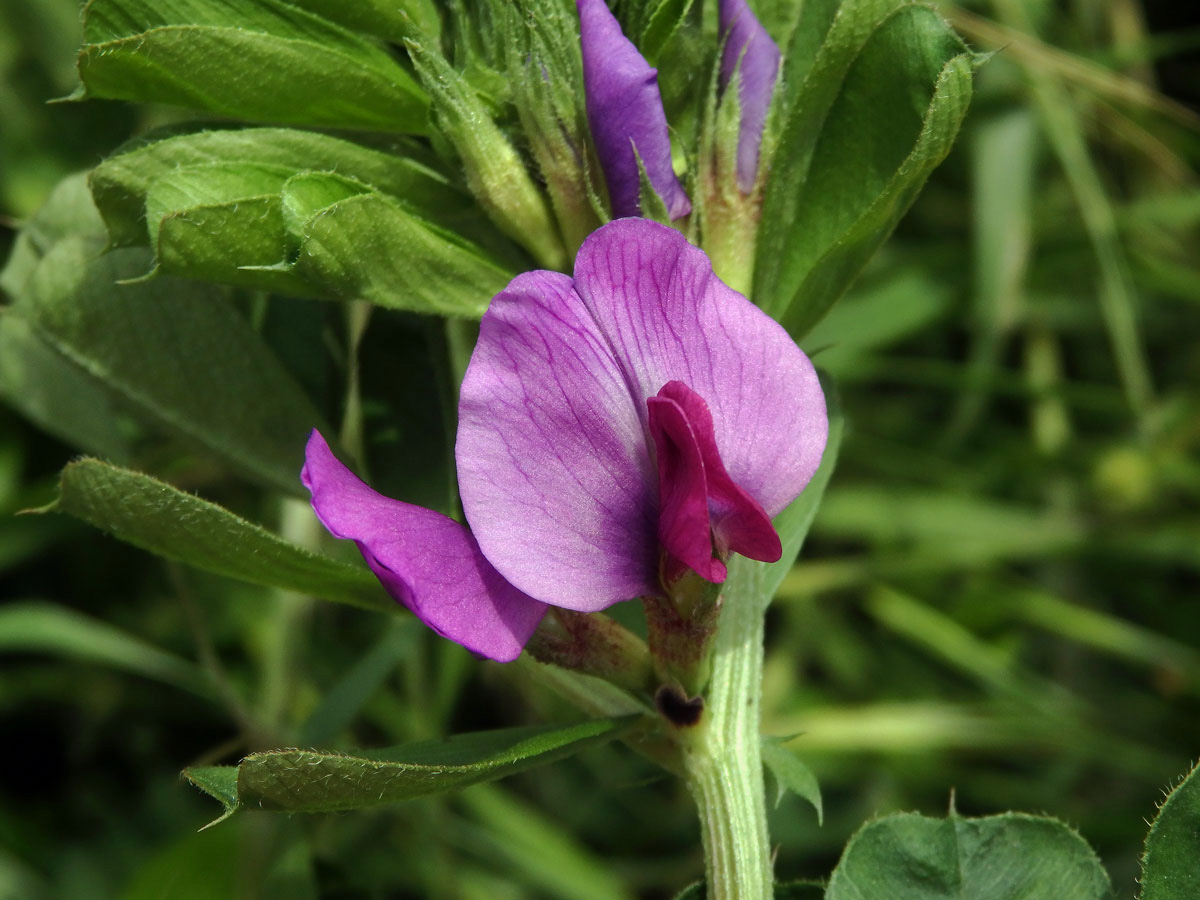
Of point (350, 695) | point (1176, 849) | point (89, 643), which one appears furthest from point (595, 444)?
point (89, 643)

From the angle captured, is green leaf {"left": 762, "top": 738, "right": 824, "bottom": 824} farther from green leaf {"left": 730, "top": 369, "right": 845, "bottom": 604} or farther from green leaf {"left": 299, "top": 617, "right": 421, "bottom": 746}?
green leaf {"left": 299, "top": 617, "right": 421, "bottom": 746}

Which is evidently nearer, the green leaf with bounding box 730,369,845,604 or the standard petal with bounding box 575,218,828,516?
the standard petal with bounding box 575,218,828,516

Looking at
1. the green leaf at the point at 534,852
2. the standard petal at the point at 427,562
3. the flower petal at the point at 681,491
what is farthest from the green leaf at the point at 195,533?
the green leaf at the point at 534,852

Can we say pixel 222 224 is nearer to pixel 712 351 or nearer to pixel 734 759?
pixel 712 351

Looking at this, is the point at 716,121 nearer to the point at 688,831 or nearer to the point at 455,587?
the point at 455,587

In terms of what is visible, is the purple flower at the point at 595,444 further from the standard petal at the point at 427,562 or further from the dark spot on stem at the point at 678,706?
the dark spot on stem at the point at 678,706

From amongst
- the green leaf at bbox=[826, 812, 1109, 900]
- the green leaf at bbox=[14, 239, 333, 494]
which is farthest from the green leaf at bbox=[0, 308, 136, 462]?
the green leaf at bbox=[826, 812, 1109, 900]
